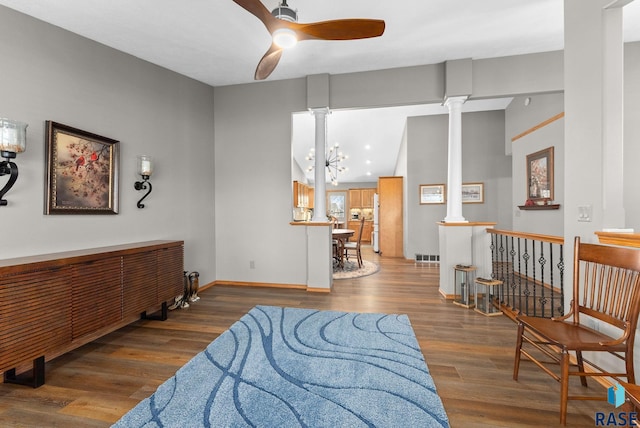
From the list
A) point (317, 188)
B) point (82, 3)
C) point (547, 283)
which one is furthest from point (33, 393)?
point (547, 283)

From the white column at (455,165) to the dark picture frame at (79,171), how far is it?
4163 mm

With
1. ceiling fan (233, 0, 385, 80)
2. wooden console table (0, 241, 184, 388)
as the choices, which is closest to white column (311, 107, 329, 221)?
ceiling fan (233, 0, 385, 80)

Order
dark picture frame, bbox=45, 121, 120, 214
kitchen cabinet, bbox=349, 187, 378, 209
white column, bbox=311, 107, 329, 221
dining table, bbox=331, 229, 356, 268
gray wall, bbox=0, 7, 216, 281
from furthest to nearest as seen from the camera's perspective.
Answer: kitchen cabinet, bbox=349, 187, 378, 209, dining table, bbox=331, 229, 356, 268, white column, bbox=311, 107, 329, 221, dark picture frame, bbox=45, 121, 120, 214, gray wall, bbox=0, 7, 216, 281

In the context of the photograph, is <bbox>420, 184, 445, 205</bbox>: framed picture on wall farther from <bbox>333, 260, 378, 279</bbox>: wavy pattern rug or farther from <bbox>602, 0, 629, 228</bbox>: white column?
<bbox>602, 0, 629, 228</bbox>: white column

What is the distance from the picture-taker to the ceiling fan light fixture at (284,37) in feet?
6.86

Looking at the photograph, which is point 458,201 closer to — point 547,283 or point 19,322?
point 547,283

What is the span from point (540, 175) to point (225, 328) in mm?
5458

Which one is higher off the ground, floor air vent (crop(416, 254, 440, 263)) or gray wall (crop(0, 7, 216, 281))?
gray wall (crop(0, 7, 216, 281))

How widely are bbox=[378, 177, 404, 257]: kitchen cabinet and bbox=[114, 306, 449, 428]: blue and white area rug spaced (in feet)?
16.1

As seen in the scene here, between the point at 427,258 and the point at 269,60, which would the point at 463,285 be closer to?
the point at 427,258

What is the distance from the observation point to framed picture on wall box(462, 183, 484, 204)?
21.0 ft

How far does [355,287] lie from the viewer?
445cm

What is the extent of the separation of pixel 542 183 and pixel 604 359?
3577 mm

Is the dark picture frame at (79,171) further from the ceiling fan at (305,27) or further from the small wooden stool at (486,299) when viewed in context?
the small wooden stool at (486,299)
